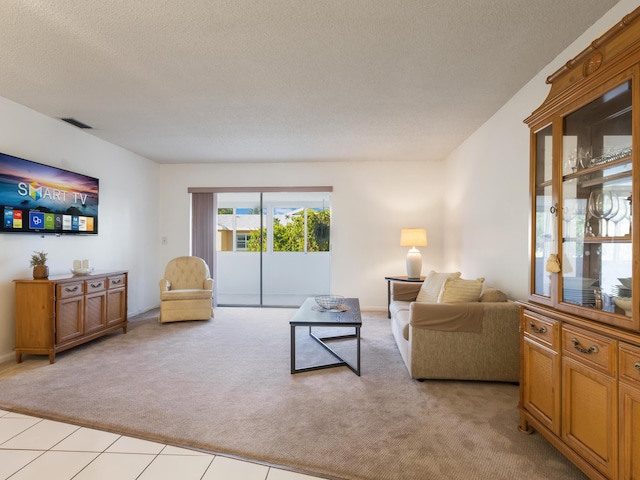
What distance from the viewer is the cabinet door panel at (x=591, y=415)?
146 cm

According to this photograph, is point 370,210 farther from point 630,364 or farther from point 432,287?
point 630,364

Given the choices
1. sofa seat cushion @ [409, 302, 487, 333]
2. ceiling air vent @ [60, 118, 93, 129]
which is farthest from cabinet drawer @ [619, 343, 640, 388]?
ceiling air vent @ [60, 118, 93, 129]

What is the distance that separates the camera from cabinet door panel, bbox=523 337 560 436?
182 centimetres

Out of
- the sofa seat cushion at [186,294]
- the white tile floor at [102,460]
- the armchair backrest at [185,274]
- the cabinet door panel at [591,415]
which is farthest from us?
the armchair backrest at [185,274]

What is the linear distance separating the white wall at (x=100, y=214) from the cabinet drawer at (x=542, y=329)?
14.8 ft

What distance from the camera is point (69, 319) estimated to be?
11.5 ft

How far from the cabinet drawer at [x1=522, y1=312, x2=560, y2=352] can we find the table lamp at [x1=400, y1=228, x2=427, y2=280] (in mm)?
2950

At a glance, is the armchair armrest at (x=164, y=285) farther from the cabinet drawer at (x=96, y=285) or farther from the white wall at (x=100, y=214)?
the cabinet drawer at (x=96, y=285)

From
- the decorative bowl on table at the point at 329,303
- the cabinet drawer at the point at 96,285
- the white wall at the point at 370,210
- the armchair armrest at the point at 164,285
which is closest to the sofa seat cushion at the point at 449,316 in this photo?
the decorative bowl on table at the point at 329,303

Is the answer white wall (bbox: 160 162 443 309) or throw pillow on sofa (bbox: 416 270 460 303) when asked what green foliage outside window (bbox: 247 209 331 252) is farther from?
throw pillow on sofa (bbox: 416 270 460 303)

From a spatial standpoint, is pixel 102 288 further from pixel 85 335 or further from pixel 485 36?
pixel 485 36

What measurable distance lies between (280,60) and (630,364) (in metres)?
2.71

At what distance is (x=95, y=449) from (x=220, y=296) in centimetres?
559

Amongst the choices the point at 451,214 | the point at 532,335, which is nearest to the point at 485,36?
the point at 532,335
